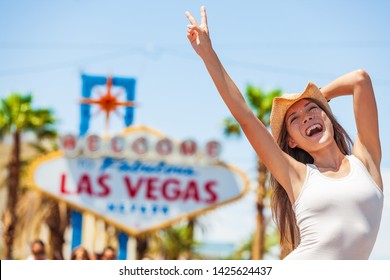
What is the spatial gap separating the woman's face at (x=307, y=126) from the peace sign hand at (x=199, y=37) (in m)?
0.47

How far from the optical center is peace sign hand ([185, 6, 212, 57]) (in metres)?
2.89

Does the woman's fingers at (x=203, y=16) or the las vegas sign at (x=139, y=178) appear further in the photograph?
the las vegas sign at (x=139, y=178)

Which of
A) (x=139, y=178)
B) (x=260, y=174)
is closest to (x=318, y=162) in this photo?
(x=139, y=178)

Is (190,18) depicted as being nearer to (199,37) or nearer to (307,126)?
(199,37)

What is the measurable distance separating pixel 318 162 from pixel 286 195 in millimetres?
185

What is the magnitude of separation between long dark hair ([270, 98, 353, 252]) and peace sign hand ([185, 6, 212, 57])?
1.64 ft

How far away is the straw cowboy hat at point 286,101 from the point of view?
122 inches

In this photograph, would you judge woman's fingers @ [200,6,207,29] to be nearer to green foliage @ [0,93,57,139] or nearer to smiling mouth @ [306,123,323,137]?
smiling mouth @ [306,123,323,137]

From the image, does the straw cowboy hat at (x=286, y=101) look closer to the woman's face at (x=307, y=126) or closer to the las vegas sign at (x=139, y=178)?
the woman's face at (x=307, y=126)

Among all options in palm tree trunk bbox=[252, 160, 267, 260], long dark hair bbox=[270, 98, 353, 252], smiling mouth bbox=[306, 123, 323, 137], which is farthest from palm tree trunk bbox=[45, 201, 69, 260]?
smiling mouth bbox=[306, 123, 323, 137]

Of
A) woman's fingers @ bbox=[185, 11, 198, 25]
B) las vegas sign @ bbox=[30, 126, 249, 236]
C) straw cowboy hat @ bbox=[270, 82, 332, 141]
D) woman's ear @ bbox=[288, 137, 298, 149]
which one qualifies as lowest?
las vegas sign @ bbox=[30, 126, 249, 236]

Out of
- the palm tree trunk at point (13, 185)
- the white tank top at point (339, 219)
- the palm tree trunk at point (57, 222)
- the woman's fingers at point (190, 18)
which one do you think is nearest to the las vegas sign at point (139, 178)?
the palm tree trunk at point (57, 222)

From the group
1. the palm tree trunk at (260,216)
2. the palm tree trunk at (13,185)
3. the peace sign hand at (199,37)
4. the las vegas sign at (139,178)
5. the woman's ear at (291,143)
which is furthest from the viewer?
the palm tree trunk at (13,185)
